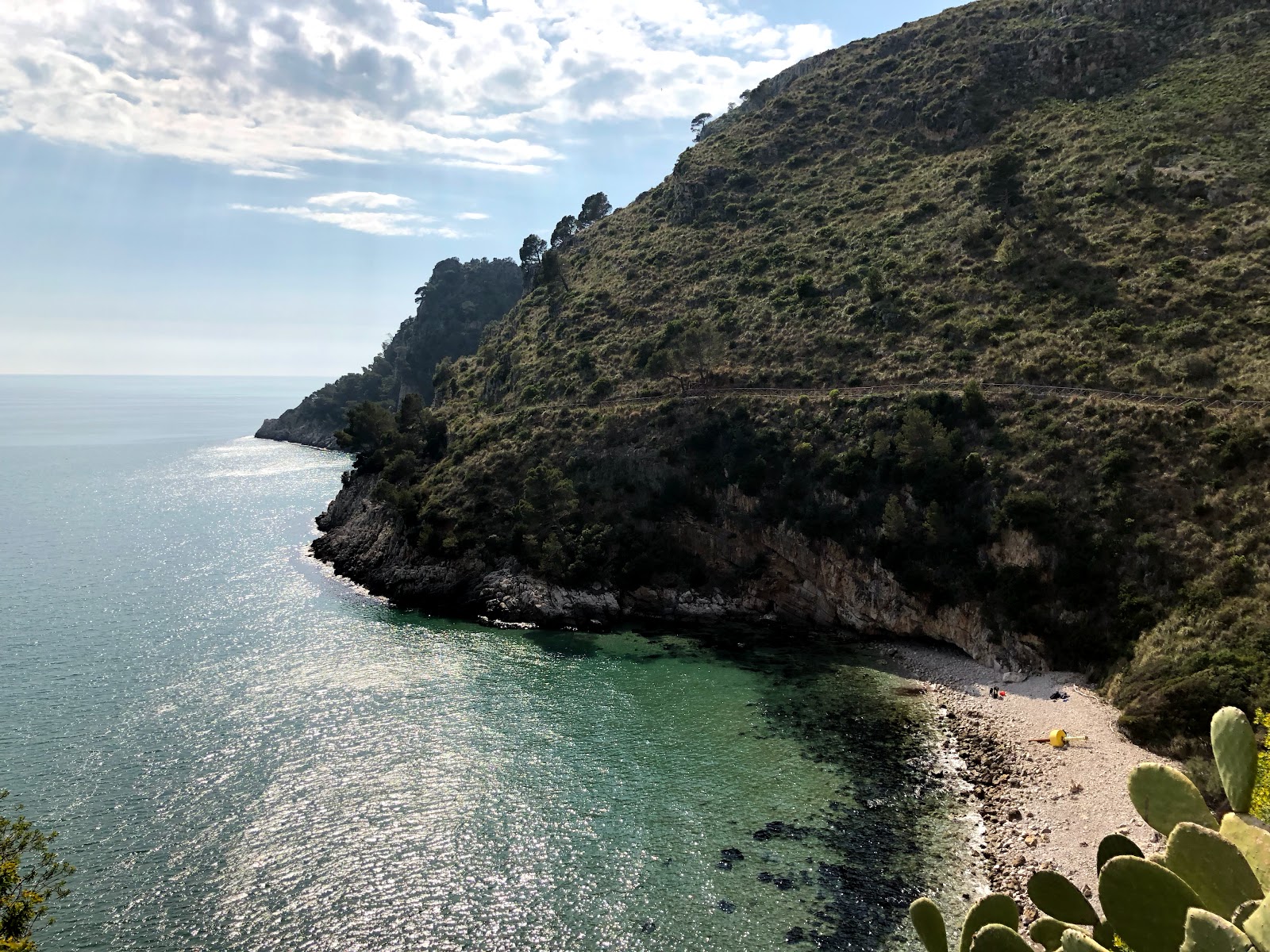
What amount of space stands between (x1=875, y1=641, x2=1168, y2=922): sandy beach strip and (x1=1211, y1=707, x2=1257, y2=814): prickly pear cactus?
47.0 ft

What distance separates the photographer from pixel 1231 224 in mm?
62031

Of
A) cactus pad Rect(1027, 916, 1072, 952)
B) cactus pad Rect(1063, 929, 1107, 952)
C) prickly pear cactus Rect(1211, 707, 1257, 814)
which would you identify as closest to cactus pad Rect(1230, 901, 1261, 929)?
cactus pad Rect(1063, 929, 1107, 952)

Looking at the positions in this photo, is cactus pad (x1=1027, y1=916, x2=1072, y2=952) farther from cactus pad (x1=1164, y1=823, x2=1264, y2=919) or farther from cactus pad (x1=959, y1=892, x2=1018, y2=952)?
cactus pad (x1=1164, y1=823, x2=1264, y2=919)

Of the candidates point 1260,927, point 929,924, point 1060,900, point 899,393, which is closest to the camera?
point 1260,927

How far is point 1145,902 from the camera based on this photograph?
12.2 meters

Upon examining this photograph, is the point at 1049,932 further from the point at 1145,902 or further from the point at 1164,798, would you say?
the point at 1164,798

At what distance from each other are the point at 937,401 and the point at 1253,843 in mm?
50640

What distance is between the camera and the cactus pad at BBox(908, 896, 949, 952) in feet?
47.6

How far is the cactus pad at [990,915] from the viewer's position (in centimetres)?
1466

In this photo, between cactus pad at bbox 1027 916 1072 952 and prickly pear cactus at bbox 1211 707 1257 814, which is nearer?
cactus pad at bbox 1027 916 1072 952

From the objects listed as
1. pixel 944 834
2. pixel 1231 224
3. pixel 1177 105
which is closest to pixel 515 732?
pixel 944 834

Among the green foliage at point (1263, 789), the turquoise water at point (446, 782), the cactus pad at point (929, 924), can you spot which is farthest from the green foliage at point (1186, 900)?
the turquoise water at point (446, 782)

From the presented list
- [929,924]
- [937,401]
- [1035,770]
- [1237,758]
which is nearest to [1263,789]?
[1237,758]

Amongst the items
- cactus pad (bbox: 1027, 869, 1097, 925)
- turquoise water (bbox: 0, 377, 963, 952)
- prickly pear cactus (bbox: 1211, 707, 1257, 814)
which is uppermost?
prickly pear cactus (bbox: 1211, 707, 1257, 814)
